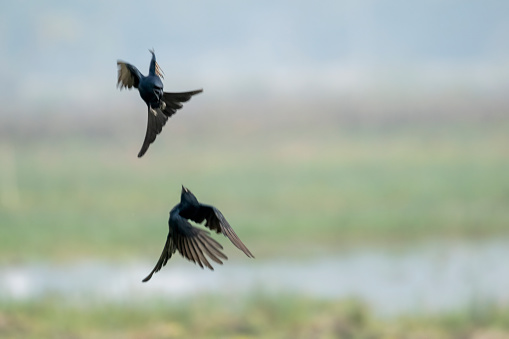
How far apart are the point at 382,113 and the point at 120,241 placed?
1856 millimetres

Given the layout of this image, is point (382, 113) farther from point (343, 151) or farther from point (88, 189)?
point (88, 189)

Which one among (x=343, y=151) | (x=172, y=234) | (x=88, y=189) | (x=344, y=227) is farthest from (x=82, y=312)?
(x=172, y=234)

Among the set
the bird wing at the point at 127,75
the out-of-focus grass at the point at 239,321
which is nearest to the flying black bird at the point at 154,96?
the bird wing at the point at 127,75

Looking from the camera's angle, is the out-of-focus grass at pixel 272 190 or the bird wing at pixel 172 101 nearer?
the bird wing at pixel 172 101

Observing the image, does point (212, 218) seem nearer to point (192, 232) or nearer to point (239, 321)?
point (192, 232)

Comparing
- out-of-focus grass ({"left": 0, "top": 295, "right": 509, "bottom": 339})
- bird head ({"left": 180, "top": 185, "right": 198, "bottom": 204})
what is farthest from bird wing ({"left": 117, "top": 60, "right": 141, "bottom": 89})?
out-of-focus grass ({"left": 0, "top": 295, "right": 509, "bottom": 339})

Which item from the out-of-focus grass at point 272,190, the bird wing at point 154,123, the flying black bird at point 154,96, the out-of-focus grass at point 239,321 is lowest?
the bird wing at point 154,123

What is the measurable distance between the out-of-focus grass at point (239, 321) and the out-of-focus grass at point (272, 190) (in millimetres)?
377

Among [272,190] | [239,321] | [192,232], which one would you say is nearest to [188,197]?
[192,232]

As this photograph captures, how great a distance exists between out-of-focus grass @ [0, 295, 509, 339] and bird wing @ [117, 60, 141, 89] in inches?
113

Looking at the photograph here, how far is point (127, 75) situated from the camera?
758 millimetres

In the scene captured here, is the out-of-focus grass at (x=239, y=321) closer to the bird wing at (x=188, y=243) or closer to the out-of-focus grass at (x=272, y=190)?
the out-of-focus grass at (x=272, y=190)

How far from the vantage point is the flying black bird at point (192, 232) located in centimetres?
68

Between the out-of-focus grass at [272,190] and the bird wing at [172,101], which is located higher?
the out-of-focus grass at [272,190]
